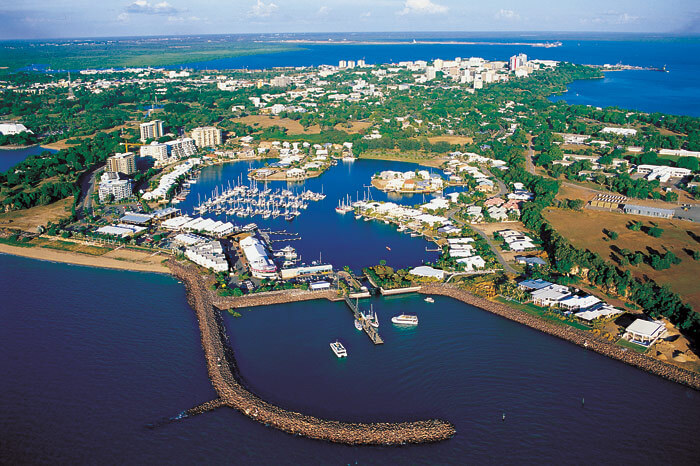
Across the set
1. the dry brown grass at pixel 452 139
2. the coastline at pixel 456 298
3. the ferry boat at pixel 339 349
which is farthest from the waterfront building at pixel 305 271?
the dry brown grass at pixel 452 139

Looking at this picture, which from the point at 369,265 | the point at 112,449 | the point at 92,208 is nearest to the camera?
the point at 112,449

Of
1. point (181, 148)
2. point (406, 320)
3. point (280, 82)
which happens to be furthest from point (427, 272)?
point (280, 82)

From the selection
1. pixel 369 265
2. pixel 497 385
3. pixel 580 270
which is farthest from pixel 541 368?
pixel 369 265

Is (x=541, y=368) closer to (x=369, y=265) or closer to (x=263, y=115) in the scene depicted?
(x=369, y=265)

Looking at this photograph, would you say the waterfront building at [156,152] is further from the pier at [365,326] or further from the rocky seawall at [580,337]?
the rocky seawall at [580,337]

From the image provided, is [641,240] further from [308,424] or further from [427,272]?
[308,424]
